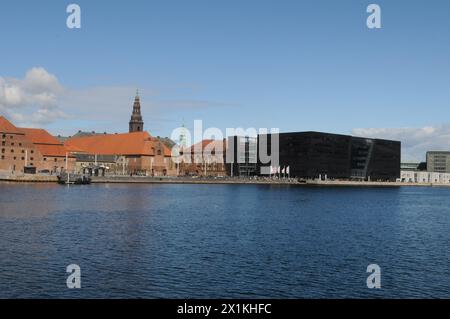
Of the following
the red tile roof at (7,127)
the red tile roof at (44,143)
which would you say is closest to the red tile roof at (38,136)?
the red tile roof at (44,143)

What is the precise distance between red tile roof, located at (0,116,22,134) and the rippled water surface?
103 meters

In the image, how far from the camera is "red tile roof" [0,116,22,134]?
162 metres

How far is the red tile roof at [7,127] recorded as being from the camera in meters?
162

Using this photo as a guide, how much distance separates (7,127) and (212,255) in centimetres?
14155

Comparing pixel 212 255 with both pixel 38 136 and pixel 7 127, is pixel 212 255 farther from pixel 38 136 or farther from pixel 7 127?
pixel 38 136

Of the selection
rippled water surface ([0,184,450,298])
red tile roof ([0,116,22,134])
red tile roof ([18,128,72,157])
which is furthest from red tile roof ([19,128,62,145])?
rippled water surface ([0,184,450,298])

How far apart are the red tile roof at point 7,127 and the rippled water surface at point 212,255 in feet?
337

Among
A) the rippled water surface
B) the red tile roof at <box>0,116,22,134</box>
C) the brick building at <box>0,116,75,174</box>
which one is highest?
the red tile roof at <box>0,116,22,134</box>

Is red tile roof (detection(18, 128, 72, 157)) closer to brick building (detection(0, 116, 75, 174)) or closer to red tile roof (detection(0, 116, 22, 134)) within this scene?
brick building (detection(0, 116, 75, 174))

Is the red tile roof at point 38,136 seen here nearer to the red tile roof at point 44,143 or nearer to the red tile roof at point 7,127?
the red tile roof at point 44,143

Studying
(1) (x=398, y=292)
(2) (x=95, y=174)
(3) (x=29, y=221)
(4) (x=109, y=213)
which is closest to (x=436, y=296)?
(1) (x=398, y=292)

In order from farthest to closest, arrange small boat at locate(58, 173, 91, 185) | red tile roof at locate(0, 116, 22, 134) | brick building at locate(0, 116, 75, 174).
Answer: red tile roof at locate(0, 116, 22, 134), brick building at locate(0, 116, 75, 174), small boat at locate(58, 173, 91, 185)

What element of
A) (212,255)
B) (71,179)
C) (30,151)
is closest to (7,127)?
(30,151)
